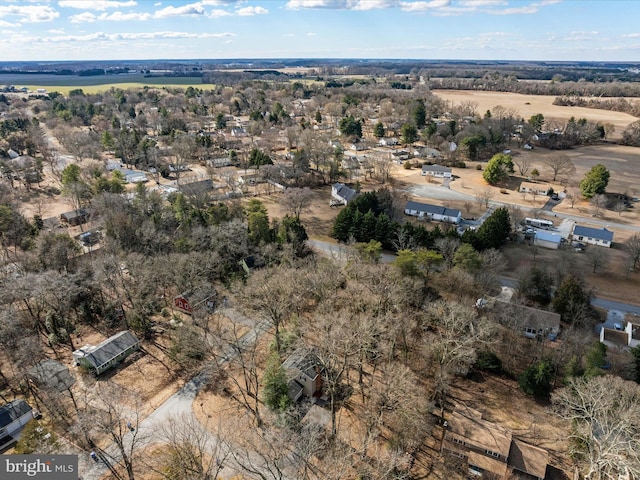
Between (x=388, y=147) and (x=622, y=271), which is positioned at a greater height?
(x=388, y=147)

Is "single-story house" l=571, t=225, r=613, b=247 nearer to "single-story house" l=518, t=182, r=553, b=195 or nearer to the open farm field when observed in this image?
"single-story house" l=518, t=182, r=553, b=195

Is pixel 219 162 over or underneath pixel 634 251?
over

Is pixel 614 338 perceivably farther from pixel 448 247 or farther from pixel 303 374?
pixel 303 374

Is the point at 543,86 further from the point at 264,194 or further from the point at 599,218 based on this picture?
the point at 264,194

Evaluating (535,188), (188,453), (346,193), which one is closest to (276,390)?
(188,453)

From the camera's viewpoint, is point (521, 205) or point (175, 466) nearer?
point (175, 466)

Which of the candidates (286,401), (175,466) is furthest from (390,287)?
(175,466)

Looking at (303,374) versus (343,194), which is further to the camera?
(343,194)

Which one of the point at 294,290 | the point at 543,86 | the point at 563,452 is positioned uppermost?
the point at 543,86
